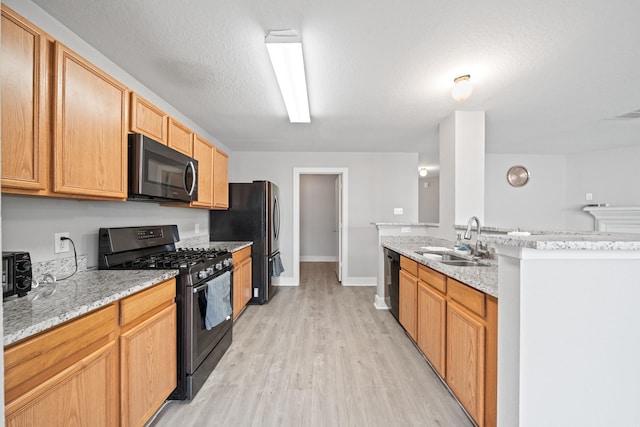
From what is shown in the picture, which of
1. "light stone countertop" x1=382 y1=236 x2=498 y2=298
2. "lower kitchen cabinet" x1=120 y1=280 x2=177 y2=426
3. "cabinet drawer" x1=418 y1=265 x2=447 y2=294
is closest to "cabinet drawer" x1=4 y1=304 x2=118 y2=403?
"lower kitchen cabinet" x1=120 y1=280 x2=177 y2=426

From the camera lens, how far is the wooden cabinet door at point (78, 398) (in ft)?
2.98

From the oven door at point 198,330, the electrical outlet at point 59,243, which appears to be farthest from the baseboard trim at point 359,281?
the electrical outlet at point 59,243

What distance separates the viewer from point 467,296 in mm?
1571

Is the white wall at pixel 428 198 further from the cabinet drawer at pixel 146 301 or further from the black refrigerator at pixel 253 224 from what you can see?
the cabinet drawer at pixel 146 301

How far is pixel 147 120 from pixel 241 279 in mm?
1904

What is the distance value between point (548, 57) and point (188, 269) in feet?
9.45

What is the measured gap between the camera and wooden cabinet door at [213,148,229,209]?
319cm

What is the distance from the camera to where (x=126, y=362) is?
133 cm

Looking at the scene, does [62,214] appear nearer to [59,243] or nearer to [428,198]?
[59,243]

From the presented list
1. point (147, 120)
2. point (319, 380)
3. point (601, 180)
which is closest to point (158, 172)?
point (147, 120)

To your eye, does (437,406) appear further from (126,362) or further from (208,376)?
(126,362)

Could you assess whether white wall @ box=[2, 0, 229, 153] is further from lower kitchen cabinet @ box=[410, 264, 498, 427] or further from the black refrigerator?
lower kitchen cabinet @ box=[410, 264, 498, 427]

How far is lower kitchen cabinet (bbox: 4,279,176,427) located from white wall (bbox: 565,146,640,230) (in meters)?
6.60

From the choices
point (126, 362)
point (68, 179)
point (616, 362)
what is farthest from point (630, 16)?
point (126, 362)
